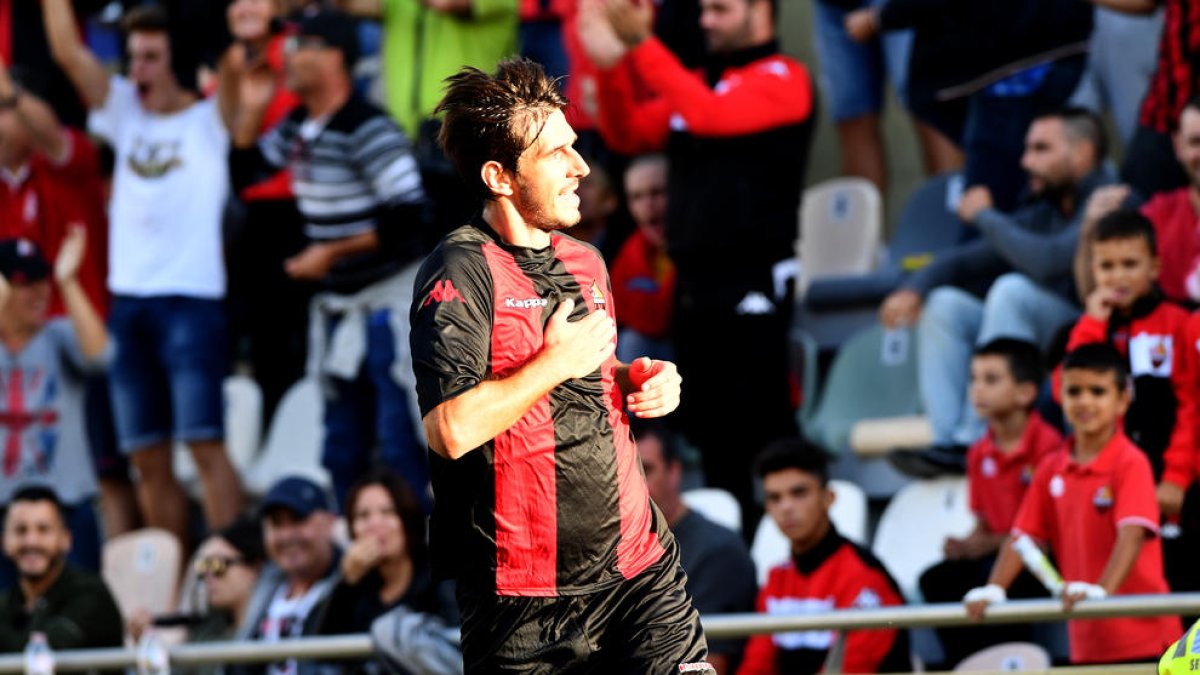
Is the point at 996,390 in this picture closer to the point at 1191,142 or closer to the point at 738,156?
the point at 1191,142

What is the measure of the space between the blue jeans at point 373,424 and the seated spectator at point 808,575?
206cm

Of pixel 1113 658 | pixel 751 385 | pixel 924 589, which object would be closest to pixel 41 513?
pixel 751 385

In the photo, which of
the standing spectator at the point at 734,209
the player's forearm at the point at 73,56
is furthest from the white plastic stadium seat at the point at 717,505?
the player's forearm at the point at 73,56

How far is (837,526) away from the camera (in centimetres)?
838

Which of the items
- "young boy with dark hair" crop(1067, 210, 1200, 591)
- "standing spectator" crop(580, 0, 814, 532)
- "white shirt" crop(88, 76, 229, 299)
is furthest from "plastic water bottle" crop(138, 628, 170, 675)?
"young boy with dark hair" crop(1067, 210, 1200, 591)

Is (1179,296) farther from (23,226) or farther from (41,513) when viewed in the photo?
(23,226)

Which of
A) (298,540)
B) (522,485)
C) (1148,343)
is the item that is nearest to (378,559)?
(298,540)

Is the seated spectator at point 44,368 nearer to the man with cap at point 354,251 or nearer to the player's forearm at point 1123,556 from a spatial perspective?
the man with cap at point 354,251

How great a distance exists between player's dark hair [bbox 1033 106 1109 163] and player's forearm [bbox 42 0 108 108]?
5.20 m

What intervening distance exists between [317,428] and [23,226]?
197 centimetres

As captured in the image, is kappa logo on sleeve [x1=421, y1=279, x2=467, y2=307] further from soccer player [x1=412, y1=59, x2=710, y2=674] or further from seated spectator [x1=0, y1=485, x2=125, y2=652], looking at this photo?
seated spectator [x1=0, y1=485, x2=125, y2=652]

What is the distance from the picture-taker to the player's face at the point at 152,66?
33.9ft

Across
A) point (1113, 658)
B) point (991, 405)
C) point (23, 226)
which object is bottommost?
point (1113, 658)

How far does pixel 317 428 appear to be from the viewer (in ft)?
34.8
